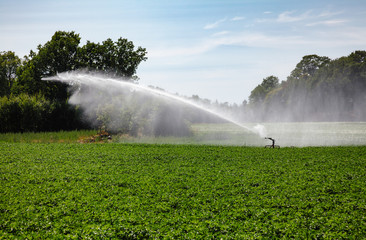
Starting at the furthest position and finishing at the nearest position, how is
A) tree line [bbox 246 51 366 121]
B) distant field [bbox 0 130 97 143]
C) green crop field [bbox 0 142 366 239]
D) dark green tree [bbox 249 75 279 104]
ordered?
1. dark green tree [bbox 249 75 279 104]
2. tree line [bbox 246 51 366 121]
3. distant field [bbox 0 130 97 143]
4. green crop field [bbox 0 142 366 239]

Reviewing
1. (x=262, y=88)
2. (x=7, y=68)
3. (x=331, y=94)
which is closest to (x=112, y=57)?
(x=7, y=68)

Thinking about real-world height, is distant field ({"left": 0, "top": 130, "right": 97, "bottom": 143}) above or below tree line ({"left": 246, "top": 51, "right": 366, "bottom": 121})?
below

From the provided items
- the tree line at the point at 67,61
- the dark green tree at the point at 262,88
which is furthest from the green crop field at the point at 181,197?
the dark green tree at the point at 262,88

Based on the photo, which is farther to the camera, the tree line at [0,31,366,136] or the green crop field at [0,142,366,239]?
the tree line at [0,31,366,136]

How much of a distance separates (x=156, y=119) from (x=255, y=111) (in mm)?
58986

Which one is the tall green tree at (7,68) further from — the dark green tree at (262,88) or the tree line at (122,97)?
the dark green tree at (262,88)

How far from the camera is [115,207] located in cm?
723

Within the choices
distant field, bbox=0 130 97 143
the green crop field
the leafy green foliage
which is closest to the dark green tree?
the leafy green foliage

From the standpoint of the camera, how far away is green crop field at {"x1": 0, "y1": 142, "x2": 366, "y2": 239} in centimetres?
611

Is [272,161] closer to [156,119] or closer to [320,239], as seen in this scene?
[320,239]

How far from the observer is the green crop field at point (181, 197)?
20.0 feet

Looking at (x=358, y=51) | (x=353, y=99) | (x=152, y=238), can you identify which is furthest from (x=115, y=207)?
(x=358, y=51)

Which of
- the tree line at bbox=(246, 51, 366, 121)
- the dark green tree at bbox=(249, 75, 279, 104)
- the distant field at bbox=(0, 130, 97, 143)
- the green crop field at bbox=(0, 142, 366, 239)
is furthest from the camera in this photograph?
the dark green tree at bbox=(249, 75, 279, 104)

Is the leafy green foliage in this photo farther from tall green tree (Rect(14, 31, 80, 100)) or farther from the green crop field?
the green crop field
